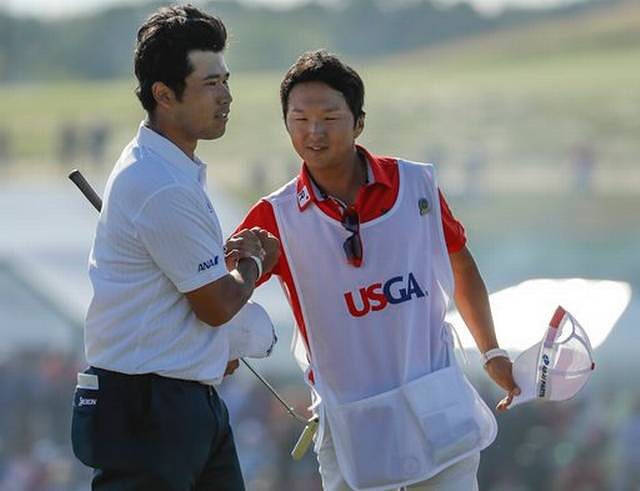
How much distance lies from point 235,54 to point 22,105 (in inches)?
111

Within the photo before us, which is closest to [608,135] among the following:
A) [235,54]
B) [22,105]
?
[235,54]

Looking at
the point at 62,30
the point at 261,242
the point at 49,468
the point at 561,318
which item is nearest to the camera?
the point at 261,242

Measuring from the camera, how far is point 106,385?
3.70m

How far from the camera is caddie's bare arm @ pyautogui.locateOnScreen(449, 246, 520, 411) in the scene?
4156 millimetres

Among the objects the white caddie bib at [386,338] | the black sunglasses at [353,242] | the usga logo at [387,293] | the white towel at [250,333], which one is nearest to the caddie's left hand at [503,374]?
the white caddie bib at [386,338]

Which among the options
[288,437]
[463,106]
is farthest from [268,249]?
[463,106]

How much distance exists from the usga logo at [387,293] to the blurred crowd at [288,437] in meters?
6.29

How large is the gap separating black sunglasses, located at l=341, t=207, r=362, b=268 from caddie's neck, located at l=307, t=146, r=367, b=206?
0.05m

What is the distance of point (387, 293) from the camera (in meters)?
3.97

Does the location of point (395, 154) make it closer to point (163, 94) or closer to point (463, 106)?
point (463, 106)

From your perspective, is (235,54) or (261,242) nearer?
(261,242)

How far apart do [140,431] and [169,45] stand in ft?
2.73

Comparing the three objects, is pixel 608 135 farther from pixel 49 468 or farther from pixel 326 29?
pixel 49 468

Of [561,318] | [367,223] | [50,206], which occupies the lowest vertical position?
[50,206]
